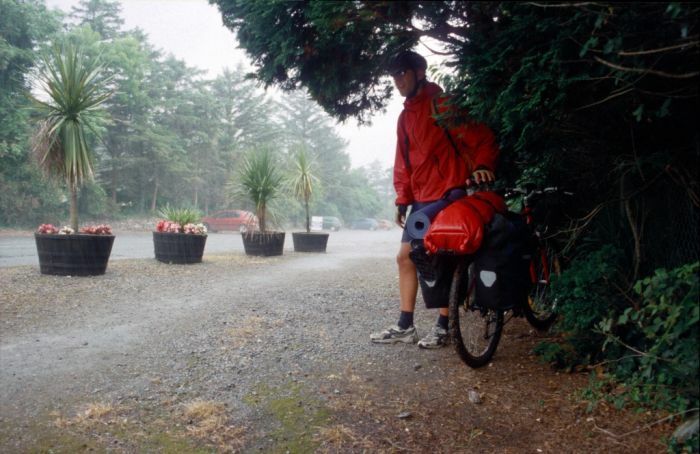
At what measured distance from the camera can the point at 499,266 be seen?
261 cm

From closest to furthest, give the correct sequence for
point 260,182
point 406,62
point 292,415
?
point 292,415, point 406,62, point 260,182

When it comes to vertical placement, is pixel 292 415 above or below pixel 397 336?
below

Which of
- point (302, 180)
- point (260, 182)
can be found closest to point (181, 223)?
point (260, 182)

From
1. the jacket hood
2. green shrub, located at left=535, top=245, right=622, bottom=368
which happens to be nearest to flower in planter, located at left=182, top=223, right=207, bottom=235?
the jacket hood

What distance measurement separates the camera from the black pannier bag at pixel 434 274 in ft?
9.02

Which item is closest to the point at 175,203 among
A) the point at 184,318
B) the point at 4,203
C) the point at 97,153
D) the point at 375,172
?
the point at 97,153

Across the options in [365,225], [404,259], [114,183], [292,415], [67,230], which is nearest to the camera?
[292,415]

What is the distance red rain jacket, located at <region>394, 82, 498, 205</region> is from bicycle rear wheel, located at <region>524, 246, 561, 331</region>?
1004mm

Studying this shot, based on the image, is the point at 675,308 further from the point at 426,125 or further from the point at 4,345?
the point at 4,345

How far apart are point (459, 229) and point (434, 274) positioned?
16.4 inches

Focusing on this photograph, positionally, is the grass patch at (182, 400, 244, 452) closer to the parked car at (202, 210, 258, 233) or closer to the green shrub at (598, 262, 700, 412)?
the green shrub at (598, 262, 700, 412)

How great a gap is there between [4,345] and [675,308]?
165 inches

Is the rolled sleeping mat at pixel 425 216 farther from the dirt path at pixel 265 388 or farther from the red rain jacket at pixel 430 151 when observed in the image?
the dirt path at pixel 265 388

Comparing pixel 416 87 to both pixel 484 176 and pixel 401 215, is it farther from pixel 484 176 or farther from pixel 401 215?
pixel 401 215
